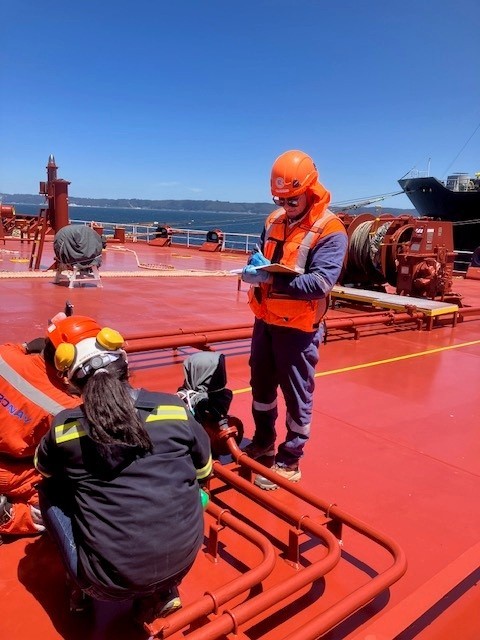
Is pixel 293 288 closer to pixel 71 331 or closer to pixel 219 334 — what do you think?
pixel 71 331

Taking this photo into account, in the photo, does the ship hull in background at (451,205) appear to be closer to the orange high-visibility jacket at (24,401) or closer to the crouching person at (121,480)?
the orange high-visibility jacket at (24,401)

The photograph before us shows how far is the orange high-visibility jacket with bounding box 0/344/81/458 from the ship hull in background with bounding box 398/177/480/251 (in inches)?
1308

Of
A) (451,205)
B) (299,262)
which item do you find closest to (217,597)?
(299,262)

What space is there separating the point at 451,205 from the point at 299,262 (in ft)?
121

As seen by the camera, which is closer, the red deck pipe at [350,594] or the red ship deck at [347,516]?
the red deck pipe at [350,594]

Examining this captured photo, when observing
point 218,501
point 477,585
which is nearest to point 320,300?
point 218,501

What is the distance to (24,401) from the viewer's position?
94.8 inches

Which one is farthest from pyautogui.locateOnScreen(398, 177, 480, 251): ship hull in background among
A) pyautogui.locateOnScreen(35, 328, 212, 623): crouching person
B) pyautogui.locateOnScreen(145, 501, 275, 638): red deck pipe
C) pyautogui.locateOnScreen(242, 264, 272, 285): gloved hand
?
pyautogui.locateOnScreen(35, 328, 212, 623): crouching person


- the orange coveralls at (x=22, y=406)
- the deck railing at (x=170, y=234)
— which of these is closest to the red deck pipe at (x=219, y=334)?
the orange coveralls at (x=22, y=406)

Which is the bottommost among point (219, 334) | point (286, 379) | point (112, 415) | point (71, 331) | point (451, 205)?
point (219, 334)

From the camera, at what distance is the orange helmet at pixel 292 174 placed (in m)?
2.95

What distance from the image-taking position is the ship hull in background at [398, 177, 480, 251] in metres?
34.1

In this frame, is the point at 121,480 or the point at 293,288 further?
the point at 293,288

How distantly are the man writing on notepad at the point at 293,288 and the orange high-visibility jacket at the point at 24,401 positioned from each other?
50.8 inches
